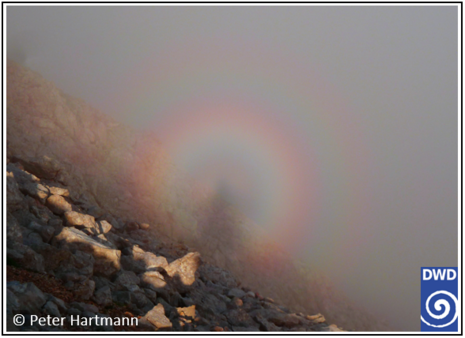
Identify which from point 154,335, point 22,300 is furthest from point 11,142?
point 154,335

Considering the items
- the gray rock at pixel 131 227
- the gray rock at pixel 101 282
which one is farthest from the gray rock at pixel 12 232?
the gray rock at pixel 131 227

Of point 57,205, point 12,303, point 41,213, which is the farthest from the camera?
point 57,205

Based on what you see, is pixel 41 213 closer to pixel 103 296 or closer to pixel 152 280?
pixel 103 296

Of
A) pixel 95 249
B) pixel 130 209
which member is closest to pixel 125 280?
pixel 95 249

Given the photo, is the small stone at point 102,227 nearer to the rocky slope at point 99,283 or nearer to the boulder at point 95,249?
the rocky slope at point 99,283

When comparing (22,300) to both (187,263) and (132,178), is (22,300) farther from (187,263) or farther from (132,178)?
(132,178)
